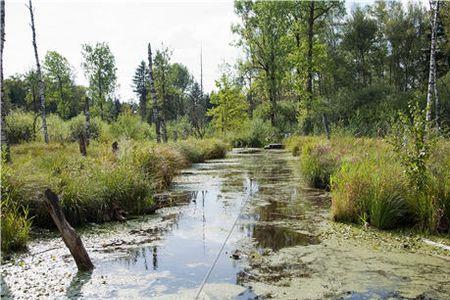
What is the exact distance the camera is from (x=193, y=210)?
7.04m

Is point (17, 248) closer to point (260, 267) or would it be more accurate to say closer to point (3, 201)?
point (3, 201)

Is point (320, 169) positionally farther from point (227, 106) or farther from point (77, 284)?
point (227, 106)

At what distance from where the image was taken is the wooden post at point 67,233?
12.7 feet

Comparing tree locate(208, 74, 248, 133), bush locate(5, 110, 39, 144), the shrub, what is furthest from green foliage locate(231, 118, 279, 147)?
bush locate(5, 110, 39, 144)

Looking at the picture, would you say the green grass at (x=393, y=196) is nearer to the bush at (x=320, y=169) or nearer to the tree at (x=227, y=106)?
the bush at (x=320, y=169)

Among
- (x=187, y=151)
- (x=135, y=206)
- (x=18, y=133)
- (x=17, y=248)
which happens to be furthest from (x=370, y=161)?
(x=18, y=133)

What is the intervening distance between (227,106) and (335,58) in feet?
36.7

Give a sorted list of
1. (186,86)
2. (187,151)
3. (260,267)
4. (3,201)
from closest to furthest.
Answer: (260,267) → (3,201) → (187,151) → (186,86)

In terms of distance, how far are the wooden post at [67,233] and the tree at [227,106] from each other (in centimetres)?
2769

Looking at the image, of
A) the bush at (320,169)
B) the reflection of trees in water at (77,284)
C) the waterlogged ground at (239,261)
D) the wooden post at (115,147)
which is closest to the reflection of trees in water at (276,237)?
the waterlogged ground at (239,261)

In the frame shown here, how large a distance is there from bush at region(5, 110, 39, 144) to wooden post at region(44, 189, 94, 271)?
614 inches

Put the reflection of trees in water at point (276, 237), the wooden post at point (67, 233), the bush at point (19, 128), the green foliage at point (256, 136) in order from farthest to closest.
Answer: the green foliage at point (256, 136) < the bush at point (19, 128) < the reflection of trees in water at point (276, 237) < the wooden post at point (67, 233)

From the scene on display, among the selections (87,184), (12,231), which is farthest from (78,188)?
(12,231)

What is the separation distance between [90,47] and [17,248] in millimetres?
31680
